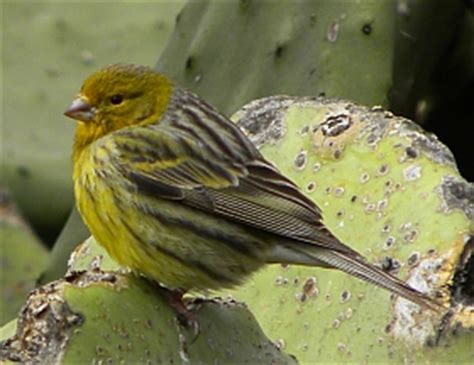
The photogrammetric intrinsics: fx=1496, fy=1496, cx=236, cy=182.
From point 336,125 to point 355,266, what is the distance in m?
0.59

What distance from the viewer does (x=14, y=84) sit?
22.0 feet

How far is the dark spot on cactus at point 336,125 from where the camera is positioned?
13.7ft

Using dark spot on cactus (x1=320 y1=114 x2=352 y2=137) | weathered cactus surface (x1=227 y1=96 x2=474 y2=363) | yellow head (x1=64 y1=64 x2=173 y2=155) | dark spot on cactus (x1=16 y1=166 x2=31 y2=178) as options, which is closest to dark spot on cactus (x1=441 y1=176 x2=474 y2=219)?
weathered cactus surface (x1=227 y1=96 x2=474 y2=363)

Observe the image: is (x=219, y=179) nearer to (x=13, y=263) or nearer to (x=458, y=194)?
(x=458, y=194)

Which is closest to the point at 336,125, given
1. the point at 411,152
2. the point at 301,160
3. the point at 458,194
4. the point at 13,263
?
the point at 301,160

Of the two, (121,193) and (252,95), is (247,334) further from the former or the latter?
(252,95)

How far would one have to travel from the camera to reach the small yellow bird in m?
3.85

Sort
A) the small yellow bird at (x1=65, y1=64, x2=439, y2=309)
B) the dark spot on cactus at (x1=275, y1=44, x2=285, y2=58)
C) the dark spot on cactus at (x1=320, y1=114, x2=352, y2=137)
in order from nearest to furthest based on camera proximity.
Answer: the small yellow bird at (x1=65, y1=64, x2=439, y2=309)
the dark spot on cactus at (x1=320, y1=114, x2=352, y2=137)
the dark spot on cactus at (x1=275, y1=44, x2=285, y2=58)

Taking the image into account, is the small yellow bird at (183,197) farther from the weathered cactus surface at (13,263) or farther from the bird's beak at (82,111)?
the weathered cactus surface at (13,263)

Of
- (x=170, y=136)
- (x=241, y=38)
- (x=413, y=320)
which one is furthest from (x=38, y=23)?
(x=413, y=320)

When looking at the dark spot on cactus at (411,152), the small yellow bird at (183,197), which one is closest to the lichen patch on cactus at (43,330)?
the small yellow bird at (183,197)

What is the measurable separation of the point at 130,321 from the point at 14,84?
3.62m

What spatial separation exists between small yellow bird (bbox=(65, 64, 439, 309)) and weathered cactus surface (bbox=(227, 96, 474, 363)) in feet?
0.34

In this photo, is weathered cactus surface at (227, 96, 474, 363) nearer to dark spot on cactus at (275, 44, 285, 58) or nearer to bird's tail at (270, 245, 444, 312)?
bird's tail at (270, 245, 444, 312)
